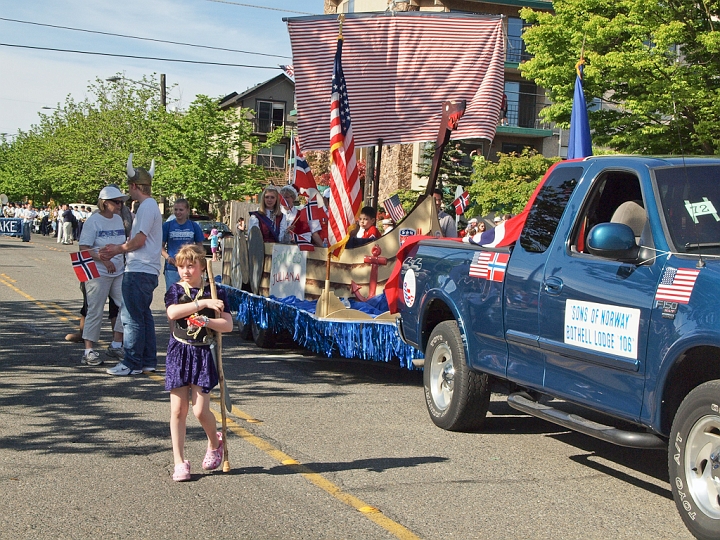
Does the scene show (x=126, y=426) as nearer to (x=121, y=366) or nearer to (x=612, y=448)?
(x=121, y=366)

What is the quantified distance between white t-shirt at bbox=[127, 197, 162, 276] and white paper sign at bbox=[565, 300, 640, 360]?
491cm

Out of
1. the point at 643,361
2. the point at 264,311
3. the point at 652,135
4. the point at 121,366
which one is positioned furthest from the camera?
the point at 652,135

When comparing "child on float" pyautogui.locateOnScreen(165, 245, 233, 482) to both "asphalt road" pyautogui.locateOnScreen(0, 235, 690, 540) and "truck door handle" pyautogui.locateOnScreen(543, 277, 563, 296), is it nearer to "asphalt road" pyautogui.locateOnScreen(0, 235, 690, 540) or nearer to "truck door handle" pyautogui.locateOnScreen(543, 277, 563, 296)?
"asphalt road" pyautogui.locateOnScreen(0, 235, 690, 540)

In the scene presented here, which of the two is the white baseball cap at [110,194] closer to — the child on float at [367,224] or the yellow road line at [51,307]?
the child on float at [367,224]

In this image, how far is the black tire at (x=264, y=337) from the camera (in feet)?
37.6

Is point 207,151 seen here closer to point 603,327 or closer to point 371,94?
point 371,94

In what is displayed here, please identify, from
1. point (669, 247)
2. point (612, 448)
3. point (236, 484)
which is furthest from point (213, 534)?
point (612, 448)

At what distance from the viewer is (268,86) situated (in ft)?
243

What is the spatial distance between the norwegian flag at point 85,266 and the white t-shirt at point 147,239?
2.97 ft

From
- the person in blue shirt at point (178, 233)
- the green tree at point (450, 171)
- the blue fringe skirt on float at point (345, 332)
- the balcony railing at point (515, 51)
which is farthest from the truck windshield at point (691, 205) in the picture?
the balcony railing at point (515, 51)

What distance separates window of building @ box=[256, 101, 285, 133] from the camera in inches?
2917

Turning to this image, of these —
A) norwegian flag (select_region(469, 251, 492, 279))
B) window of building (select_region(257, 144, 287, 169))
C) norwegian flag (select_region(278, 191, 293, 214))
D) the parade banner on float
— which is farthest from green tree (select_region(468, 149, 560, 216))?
window of building (select_region(257, 144, 287, 169))

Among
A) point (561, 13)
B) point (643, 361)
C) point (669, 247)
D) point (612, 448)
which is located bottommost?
point (612, 448)

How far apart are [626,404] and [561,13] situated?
19.2 metres
